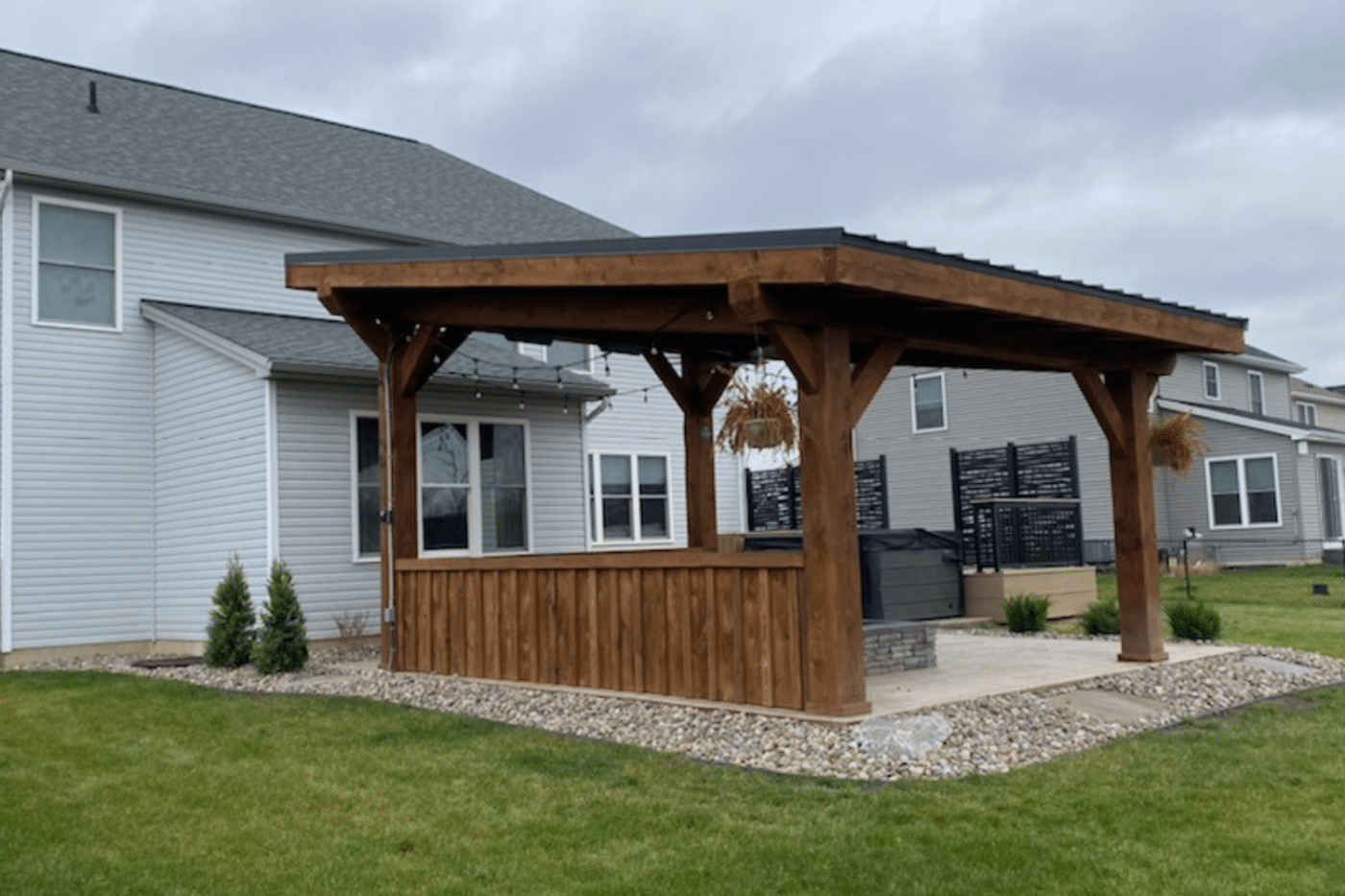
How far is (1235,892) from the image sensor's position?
14.8ft

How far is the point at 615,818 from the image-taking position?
558 cm

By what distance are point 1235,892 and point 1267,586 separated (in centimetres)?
1614

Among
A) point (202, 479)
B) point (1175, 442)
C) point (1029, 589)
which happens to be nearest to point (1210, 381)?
point (1175, 442)

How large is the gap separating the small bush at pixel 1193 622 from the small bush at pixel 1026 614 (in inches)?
61.5

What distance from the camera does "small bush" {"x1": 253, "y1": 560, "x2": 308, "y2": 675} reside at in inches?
410

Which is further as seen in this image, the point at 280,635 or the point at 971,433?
the point at 971,433

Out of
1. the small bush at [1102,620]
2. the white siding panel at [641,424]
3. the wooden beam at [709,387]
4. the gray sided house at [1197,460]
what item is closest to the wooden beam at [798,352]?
the wooden beam at [709,387]

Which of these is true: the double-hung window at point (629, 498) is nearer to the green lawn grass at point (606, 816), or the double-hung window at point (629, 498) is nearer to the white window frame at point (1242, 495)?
the green lawn grass at point (606, 816)

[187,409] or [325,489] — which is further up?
[187,409]

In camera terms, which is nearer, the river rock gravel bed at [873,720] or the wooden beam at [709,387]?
the river rock gravel bed at [873,720]

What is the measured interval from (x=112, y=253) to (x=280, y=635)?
→ 5139 millimetres

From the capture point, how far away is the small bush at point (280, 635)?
10406 millimetres

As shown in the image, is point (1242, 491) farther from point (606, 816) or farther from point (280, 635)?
point (606, 816)

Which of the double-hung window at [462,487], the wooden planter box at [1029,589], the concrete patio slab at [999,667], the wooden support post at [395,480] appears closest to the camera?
the concrete patio slab at [999,667]
